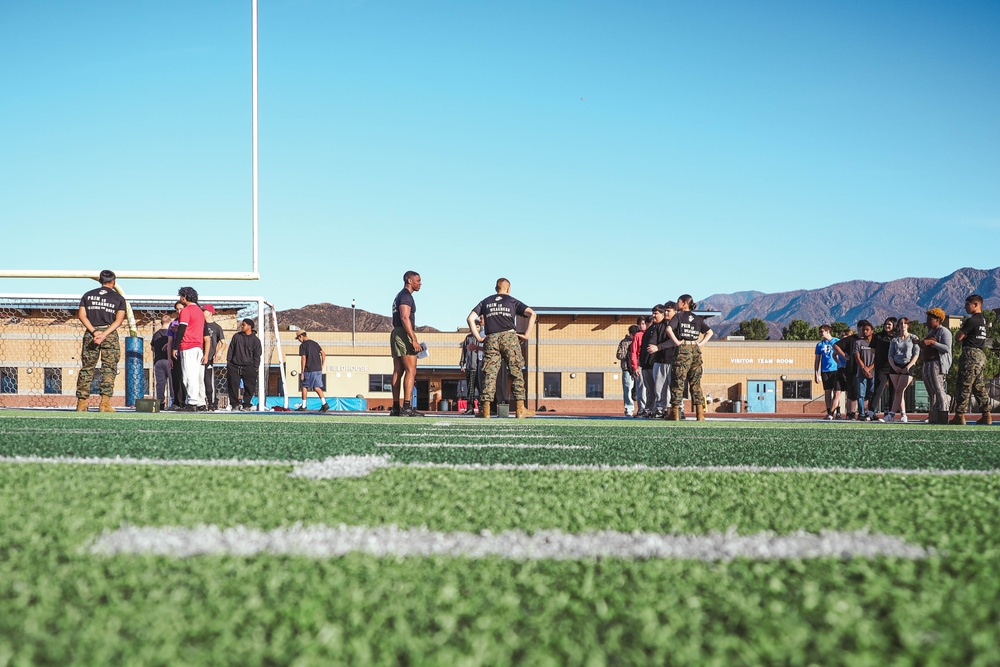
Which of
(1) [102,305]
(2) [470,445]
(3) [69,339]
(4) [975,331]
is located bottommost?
(2) [470,445]

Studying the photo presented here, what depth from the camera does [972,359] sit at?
413 inches

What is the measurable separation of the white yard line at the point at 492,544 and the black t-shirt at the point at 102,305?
9437mm

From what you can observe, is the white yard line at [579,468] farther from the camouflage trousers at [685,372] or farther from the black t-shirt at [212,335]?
the black t-shirt at [212,335]

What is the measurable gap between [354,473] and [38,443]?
242 cm

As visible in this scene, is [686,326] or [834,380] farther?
[834,380]

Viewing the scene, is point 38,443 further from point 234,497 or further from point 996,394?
point 996,394

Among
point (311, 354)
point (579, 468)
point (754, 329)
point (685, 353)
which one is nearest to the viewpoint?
point (579, 468)

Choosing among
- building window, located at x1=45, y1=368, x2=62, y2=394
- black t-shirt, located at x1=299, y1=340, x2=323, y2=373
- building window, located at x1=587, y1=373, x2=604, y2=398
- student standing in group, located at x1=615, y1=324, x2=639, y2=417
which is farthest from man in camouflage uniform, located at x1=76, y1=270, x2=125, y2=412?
building window, located at x1=587, y1=373, x2=604, y2=398

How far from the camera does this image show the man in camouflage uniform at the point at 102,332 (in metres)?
10.5

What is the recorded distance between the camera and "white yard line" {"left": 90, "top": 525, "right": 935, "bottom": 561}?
6.00ft

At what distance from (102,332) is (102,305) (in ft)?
1.17

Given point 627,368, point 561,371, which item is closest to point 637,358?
point 627,368

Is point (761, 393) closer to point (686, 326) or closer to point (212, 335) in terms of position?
point (686, 326)

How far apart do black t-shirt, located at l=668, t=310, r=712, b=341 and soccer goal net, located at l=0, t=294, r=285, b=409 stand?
27.5 ft
